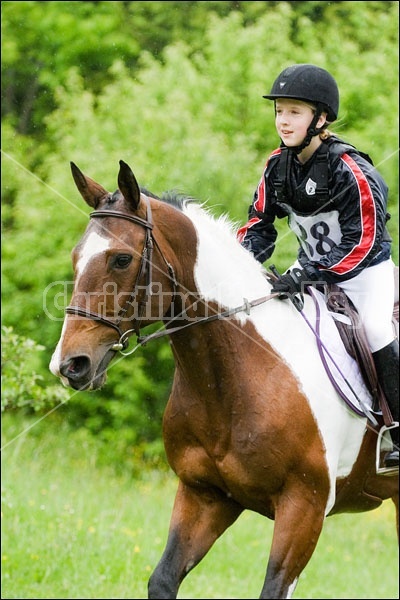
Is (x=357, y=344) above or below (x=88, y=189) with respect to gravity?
below

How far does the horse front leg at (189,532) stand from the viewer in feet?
15.8

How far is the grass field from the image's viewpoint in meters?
8.66

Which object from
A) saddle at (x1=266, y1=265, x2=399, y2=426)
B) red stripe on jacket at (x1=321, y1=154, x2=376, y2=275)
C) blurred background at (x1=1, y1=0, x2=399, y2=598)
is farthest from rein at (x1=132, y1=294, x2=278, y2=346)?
blurred background at (x1=1, y1=0, x2=399, y2=598)

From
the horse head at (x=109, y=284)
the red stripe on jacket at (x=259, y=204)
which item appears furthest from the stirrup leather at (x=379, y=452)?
the horse head at (x=109, y=284)

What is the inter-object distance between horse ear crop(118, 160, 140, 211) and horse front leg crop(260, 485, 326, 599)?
1.65 metres

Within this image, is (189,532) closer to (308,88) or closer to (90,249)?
(90,249)

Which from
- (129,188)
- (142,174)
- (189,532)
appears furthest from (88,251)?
(142,174)

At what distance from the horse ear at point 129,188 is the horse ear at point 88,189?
0.14 meters

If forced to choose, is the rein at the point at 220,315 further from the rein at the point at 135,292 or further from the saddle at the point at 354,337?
the saddle at the point at 354,337

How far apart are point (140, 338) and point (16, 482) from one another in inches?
273

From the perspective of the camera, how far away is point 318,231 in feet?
17.4

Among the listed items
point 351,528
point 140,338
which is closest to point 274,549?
point 140,338

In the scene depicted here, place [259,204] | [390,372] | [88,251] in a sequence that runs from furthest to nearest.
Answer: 1. [259,204]
2. [390,372]
3. [88,251]

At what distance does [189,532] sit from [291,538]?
1.90 ft
